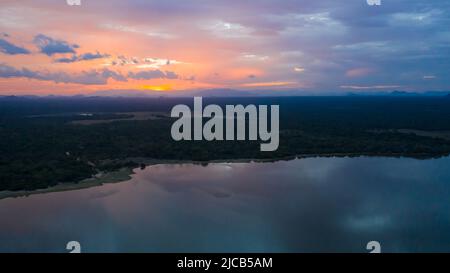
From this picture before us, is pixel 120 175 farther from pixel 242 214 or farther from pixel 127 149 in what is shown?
pixel 242 214

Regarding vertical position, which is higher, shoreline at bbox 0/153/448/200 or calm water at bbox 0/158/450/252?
shoreline at bbox 0/153/448/200

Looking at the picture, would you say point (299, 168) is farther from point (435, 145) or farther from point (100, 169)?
point (435, 145)

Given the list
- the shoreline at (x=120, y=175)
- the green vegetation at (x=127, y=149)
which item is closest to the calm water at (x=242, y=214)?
the shoreline at (x=120, y=175)

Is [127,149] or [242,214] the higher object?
[127,149]

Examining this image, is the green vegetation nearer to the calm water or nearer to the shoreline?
the shoreline

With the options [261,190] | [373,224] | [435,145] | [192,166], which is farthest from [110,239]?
[435,145]

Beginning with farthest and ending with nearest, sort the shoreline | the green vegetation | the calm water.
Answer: the green vegetation < the shoreline < the calm water

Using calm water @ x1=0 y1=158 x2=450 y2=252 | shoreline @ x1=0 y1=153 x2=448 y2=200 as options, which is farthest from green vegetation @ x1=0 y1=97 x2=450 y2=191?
calm water @ x1=0 y1=158 x2=450 y2=252

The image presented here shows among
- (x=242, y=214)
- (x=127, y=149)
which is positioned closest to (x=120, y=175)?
(x=127, y=149)

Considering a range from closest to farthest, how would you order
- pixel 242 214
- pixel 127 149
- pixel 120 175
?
pixel 242 214
pixel 120 175
pixel 127 149
